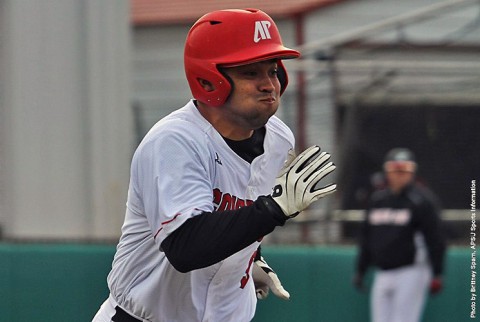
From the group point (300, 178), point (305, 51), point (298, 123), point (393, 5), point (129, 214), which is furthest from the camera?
point (393, 5)

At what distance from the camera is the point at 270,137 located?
11.3 ft

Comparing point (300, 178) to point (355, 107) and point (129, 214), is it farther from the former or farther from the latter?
point (355, 107)

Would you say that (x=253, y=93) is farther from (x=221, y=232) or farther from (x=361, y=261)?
(x=361, y=261)

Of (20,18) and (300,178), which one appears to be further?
(20,18)

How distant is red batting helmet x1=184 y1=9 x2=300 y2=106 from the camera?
3.07 metres

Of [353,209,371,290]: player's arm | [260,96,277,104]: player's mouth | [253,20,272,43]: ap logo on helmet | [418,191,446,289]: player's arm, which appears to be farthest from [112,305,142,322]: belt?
[418,191,446,289]: player's arm

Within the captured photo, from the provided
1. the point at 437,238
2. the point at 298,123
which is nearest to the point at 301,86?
the point at 298,123

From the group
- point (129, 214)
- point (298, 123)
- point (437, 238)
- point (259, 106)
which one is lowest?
point (437, 238)

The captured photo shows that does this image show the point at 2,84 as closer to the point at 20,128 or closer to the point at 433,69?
the point at 20,128

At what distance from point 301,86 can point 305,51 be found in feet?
2.58

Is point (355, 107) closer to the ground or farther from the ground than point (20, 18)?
closer to the ground

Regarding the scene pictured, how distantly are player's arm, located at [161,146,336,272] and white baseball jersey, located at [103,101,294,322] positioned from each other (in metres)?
0.04

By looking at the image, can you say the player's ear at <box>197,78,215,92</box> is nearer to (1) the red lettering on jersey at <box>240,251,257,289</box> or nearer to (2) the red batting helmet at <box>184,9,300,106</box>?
(2) the red batting helmet at <box>184,9,300,106</box>

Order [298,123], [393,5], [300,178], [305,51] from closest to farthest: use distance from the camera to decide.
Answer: [300,178]
[298,123]
[305,51]
[393,5]
